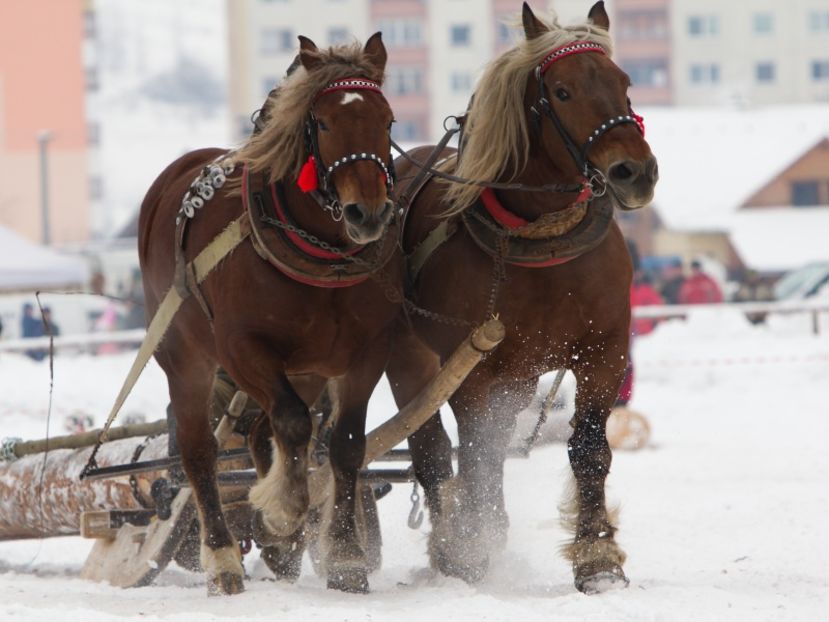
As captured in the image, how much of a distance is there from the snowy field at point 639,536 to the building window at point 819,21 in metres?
55.5

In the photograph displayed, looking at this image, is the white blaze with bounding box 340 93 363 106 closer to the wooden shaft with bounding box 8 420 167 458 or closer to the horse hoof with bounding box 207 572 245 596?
the horse hoof with bounding box 207 572 245 596

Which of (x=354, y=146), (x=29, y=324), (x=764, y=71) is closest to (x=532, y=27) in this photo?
(x=354, y=146)

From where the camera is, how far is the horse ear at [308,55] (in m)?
5.06

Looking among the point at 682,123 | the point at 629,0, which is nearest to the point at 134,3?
the point at 629,0

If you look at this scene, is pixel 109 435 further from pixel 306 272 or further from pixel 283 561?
pixel 306 272

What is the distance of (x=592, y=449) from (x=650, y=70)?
65433 millimetres

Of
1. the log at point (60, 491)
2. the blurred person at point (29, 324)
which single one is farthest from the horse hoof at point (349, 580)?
the blurred person at point (29, 324)

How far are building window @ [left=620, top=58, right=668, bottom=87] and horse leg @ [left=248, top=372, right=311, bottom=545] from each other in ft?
213

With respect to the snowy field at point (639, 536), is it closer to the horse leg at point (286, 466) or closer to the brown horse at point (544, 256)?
the horse leg at point (286, 466)

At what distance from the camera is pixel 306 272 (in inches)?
200

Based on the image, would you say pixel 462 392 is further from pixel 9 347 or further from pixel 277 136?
pixel 9 347

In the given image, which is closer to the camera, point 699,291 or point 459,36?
point 699,291

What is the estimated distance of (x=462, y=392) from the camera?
5.67m

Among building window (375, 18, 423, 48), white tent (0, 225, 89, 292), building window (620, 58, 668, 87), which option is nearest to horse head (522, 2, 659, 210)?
white tent (0, 225, 89, 292)
